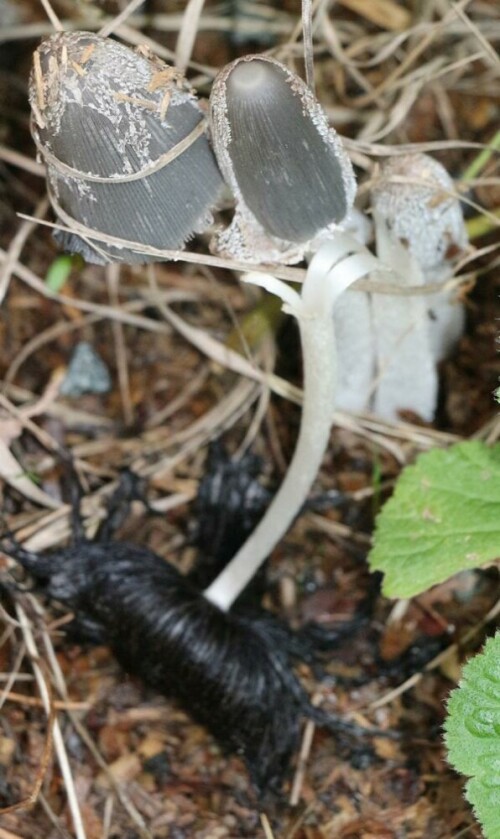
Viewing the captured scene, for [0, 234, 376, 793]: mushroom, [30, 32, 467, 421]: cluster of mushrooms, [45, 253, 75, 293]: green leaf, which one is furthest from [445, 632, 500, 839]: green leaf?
[45, 253, 75, 293]: green leaf

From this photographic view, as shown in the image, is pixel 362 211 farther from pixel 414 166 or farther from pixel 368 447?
pixel 368 447

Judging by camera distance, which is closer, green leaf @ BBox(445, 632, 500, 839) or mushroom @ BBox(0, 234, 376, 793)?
green leaf @ BBox(445, 632, 500, 839)

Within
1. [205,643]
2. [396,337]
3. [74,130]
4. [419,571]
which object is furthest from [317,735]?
[74,130]

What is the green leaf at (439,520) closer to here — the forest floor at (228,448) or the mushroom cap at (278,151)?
the forest floor at (228,448)

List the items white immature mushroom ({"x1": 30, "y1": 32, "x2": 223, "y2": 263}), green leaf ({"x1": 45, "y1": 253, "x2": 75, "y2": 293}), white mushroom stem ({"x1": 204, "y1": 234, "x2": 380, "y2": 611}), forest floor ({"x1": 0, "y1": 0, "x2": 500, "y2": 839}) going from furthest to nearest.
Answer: green leaf ({"x1": 45, "y1": 253, "x2": 75, "y2": 293}), forest floor ({"x1": 0, "y1": 0, "x2": 500, "y2": 839}), white mushroom stem ({"x1": 204, "y1": 234, "x2": 380, "y2": 611}), white immature mushroom ({"x1": 30, "y1": 32, "x2": 223, "y2": 263})

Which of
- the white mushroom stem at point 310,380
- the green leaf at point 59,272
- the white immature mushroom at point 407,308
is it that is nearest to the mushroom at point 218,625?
the white mushroom stem at point 310,380

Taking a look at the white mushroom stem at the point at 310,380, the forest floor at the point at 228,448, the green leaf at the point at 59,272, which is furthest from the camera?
the green leaf at the point at 59,272

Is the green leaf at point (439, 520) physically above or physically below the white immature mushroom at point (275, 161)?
below

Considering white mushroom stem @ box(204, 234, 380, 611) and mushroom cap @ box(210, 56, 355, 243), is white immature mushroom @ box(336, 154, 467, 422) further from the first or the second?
mushroom cap @ box(210, 56, 355, 243)
